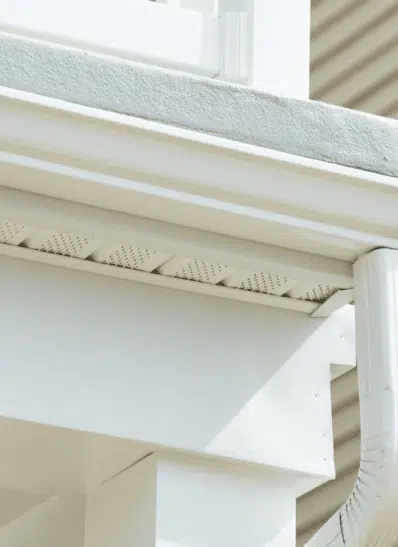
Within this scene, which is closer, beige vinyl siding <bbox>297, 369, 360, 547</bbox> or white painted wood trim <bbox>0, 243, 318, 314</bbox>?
white painted wood trim <bbox>0, 243, 318, 314</bbox>

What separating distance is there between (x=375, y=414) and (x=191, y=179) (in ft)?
2.00

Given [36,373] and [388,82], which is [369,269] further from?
[388,82]

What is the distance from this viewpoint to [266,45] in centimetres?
350

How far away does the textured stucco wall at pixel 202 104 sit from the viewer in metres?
3.09

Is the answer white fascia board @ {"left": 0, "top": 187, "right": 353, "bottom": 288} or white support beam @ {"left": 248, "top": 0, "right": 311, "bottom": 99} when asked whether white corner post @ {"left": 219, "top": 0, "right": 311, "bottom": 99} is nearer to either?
white support beam @ {"left": 248, "top": 0, "right": 311, "bottom": 99}

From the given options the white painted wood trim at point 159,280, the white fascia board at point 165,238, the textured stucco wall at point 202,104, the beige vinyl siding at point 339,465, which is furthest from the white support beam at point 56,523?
the beige vinyl siding at point 339,465

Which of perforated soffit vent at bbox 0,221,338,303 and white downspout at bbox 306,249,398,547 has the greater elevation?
perforated soffit vent at bbox 0,221,338,303

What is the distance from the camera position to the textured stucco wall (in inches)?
122

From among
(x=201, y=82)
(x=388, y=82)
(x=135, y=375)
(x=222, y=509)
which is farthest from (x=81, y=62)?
(x=388, y=82)

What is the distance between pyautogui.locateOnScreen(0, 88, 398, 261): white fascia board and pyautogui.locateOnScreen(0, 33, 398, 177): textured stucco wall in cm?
4

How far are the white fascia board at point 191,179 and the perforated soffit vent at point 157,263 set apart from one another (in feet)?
0.46

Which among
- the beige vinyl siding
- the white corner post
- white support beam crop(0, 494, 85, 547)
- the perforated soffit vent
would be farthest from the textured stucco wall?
the beige vinyl siding

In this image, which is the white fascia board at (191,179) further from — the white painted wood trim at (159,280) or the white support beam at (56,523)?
the white support beam at (56,523)

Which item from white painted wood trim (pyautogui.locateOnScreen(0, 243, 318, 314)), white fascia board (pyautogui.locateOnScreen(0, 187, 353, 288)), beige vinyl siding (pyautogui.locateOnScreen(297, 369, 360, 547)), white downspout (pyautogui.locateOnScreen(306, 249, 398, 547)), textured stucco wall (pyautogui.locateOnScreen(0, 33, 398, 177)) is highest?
beige vinyl siding (pyautogui.locateOnScreen(297, 369, 360, 547))
